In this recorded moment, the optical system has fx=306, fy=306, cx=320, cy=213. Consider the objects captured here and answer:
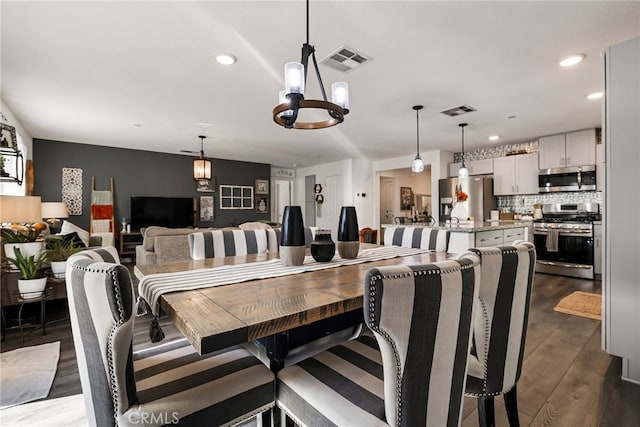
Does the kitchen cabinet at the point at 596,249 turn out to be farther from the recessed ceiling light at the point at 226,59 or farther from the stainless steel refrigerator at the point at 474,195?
the recessed ceiling light at the point at 226,59

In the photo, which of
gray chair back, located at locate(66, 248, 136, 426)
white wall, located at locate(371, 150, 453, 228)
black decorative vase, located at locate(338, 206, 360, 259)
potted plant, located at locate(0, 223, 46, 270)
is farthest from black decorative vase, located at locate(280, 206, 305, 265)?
white wall, located at locate(371, 150, 453, 228)

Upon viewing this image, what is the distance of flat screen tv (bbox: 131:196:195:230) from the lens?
6730mm

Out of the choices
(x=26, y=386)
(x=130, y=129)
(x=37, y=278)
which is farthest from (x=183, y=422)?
(x=130, y=129)

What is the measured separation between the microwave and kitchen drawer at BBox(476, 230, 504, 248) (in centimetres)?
211

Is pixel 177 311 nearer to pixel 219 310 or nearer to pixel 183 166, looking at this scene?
pixel 219 310

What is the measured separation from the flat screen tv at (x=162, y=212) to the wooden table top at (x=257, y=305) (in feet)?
20.1

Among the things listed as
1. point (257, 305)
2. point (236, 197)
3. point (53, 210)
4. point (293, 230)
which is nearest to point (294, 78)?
point (293, 230)

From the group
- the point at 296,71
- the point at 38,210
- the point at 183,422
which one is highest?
the point at 296,71

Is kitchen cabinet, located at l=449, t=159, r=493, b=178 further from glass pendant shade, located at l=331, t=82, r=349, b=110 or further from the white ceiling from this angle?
glass pendant shade, located at l=331, t=82, r=349, b=110

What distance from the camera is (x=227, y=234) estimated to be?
2326 millimetres

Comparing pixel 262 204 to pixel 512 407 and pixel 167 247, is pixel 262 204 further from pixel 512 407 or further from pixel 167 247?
pixel 512 407

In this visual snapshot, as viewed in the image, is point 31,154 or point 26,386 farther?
point 31,154

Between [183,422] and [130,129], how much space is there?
5349mm

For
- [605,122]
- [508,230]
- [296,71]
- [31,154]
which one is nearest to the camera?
[296,71]
